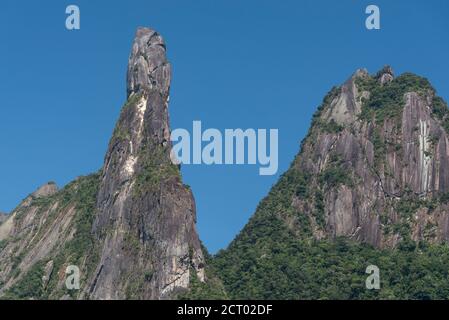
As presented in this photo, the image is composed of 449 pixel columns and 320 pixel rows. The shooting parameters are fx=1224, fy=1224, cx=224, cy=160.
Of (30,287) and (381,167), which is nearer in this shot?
(30,287)

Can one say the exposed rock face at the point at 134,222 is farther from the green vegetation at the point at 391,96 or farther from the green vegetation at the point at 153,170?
the green vegetation at the point at 391,96

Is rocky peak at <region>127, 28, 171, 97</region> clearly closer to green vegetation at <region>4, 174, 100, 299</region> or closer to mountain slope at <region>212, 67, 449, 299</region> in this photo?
green vegetation at <region>4, 174, 100, 299</region>

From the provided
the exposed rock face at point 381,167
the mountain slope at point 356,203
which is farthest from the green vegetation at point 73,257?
the exposed rock face at point 381,167

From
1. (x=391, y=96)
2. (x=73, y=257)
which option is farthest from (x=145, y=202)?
(x=391, y=96)

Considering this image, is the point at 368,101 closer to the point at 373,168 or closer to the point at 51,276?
the point at 373,168

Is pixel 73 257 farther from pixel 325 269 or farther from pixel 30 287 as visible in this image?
pixel 325 269

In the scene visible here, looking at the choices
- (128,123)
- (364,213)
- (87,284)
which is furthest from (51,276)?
(364,213)

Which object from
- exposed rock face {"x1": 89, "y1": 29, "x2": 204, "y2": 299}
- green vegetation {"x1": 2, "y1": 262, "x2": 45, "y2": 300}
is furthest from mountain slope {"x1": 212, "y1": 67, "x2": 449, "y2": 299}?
green vegetation {"x1": 2, "y1": 262, "x2": 45, "y2": 300}
